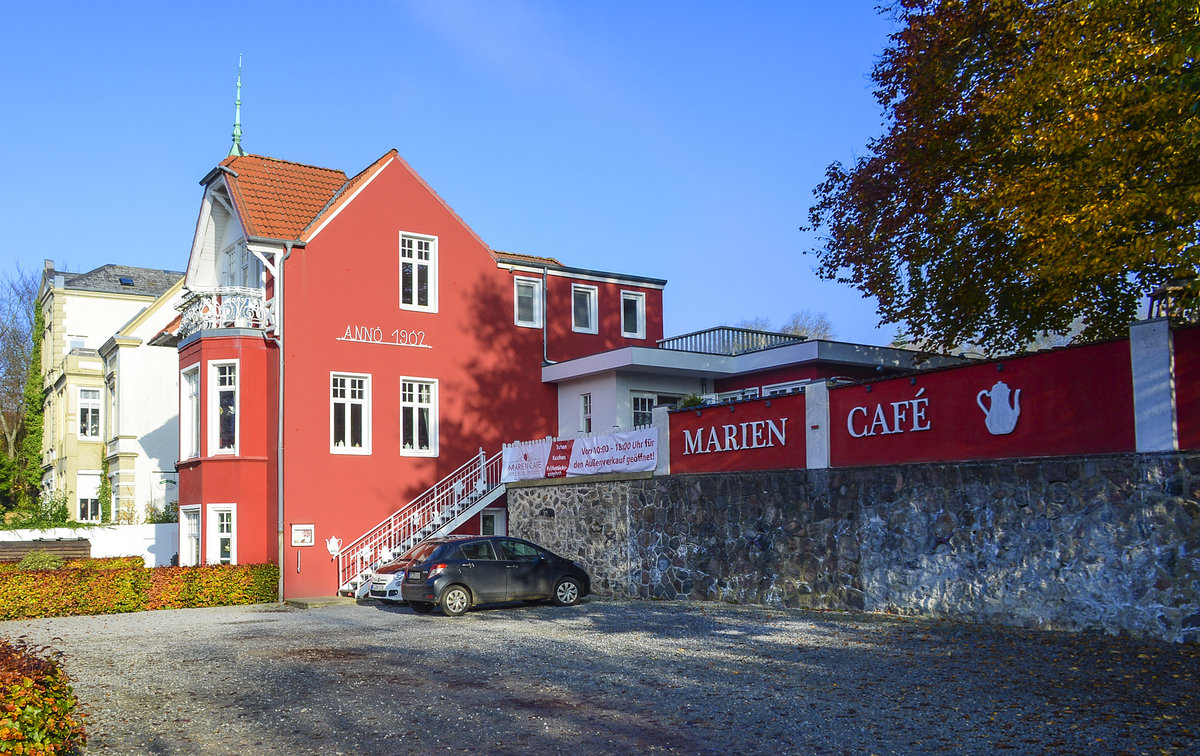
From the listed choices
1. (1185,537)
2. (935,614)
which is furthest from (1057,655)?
(935,614)

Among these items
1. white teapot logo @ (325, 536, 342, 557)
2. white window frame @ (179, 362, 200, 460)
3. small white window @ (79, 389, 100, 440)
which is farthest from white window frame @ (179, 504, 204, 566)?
small white window @ (79, 389, 100, 440)

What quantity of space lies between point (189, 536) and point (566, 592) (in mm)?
10778

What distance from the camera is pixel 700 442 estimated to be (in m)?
19.9

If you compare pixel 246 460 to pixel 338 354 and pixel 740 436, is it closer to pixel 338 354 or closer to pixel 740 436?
pixel 338 354

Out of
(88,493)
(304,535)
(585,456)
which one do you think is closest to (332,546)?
(304,535)

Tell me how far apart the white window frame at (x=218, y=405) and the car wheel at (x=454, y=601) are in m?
8.33

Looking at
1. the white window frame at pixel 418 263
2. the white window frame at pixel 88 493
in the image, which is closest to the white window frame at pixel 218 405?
the white window frame at pixel 418 263

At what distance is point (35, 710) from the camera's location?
22.3 feet

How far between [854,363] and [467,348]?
986 cm

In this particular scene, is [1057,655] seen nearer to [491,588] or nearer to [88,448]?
[491,588]

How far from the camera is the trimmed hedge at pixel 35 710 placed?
21.4 ft

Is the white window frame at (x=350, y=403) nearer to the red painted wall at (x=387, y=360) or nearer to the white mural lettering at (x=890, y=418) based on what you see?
the red painted wall at (x=387, y=360)

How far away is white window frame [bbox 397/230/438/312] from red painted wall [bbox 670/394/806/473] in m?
9.05

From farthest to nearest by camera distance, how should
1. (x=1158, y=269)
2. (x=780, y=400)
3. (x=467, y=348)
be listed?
1. (x=467, y=348)
2. (x=780, y=400)
3. (x=1158, y=269)
